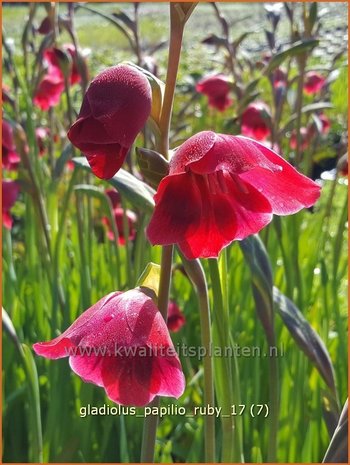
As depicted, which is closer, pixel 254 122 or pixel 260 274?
pixel 260 274

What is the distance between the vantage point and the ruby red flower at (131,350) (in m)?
0.56

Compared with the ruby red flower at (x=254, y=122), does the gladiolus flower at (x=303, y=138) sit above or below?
below

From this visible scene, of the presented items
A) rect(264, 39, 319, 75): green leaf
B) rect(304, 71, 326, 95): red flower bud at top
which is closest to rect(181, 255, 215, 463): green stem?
rect(264, 39, 319, 75): green leaf

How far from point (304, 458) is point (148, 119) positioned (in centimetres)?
61

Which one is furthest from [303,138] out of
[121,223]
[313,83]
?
[121,223]

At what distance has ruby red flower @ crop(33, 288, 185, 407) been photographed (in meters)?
0.56

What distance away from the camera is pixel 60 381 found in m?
1.05

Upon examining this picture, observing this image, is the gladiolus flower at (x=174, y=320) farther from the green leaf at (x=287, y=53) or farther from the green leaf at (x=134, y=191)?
the green leaf at (x=134, y=191)

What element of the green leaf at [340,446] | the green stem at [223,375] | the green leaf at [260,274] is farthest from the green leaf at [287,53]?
the green leaf at [340,446]

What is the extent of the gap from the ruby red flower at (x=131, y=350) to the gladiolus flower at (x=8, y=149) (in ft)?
2.87

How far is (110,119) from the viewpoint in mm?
523

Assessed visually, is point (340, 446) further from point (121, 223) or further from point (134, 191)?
point (121, 223)

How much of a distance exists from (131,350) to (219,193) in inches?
5.9

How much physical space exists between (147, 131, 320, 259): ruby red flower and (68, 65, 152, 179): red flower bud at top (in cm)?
4
